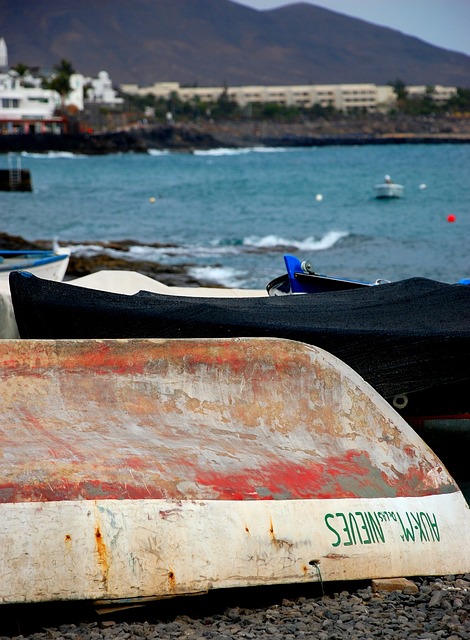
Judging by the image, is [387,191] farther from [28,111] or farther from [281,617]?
[28,111]

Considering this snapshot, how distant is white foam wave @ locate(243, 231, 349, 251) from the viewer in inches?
1077

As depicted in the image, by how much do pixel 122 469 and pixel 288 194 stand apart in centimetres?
4957

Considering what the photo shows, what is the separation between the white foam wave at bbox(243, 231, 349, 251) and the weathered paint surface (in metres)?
21.2

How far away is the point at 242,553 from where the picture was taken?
4.54 metres

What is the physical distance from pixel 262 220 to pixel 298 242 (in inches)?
366

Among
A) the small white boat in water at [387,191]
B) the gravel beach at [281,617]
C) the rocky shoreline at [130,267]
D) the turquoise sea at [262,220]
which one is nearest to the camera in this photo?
the gravel beach at [281,617]

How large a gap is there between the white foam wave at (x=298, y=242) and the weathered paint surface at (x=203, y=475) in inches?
833

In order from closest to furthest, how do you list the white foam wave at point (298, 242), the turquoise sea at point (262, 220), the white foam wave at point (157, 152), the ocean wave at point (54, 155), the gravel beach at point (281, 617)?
the gravel beach at point (281, 617) → the turquoise sea at point (262, 220) → the white foam wave at point (298, 242) → the ocean wave at point (54, 155) → the white foam wave at point (157, 152)

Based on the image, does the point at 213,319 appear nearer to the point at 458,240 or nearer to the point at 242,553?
the point at 242,553

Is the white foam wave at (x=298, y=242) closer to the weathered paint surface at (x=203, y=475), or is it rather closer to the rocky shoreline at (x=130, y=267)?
the rocky shoreline at (x=130, y=267)

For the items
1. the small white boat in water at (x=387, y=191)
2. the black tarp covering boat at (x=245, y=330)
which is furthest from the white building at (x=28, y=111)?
the black tarp covering boat at (x=245, y=330)

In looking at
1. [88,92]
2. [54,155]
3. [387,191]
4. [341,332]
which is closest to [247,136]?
[88,92]

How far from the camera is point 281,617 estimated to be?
14.9ft

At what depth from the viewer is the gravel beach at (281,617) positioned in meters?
4.30
